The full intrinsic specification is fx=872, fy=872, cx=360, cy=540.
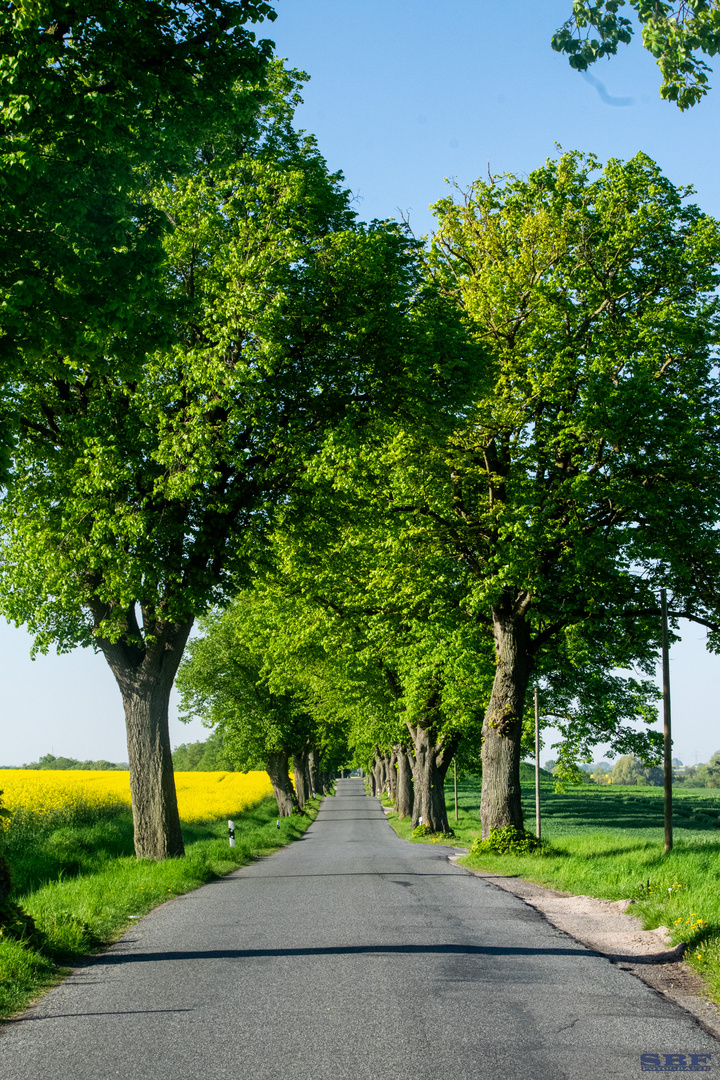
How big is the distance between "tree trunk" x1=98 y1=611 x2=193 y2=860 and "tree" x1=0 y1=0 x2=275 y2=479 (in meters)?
7.98

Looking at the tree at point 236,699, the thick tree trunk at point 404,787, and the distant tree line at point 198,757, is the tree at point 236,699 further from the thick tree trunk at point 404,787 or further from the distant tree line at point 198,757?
the distant tree line at point 198,757

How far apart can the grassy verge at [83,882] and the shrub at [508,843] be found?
5.49 metres

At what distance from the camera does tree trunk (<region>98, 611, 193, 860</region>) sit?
15.7m

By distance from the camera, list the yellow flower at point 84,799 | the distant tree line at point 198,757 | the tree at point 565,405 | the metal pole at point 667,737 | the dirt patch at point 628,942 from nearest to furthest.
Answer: the dirt patch at point 628,942
the metal pole at point 667,737
the tree at point 565,405
the yellow flower at point 84,799
the distant tree line at point 198,757

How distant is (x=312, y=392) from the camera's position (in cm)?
1595

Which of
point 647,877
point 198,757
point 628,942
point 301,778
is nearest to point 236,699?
point 301,778

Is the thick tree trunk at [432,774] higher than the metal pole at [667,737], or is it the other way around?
the metal pole at [667,737]

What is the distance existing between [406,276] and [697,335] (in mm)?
6467

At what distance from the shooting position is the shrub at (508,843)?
60.1 ft

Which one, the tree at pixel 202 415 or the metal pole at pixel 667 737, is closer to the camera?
the tree at pixel 202 415

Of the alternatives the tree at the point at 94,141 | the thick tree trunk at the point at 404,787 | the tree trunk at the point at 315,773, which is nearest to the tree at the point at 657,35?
the tree at the point at 94,141

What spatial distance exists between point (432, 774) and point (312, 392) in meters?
21.8

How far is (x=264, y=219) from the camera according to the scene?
14.6m

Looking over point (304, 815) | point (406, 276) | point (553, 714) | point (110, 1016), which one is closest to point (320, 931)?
point (110, 1016)
